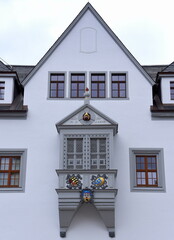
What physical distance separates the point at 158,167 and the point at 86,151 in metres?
3.53

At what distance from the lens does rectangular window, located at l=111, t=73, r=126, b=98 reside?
924 inches

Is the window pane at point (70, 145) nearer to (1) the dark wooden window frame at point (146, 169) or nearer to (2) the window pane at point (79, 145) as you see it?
(2) the window pane at point (79, 145)

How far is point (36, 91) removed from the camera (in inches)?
926

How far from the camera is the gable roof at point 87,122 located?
21.8 meters

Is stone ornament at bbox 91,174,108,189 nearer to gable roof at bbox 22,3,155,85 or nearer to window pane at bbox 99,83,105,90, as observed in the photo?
window pane at bbox 99,83,105,90

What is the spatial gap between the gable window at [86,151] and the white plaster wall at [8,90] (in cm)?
413

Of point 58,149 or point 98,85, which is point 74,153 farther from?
point 98,85

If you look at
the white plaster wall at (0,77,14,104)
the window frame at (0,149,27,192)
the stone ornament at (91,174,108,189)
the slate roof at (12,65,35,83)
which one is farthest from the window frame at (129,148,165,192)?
the slate roof at (12,65,35,83)

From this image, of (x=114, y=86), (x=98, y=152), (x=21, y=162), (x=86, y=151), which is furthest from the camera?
(x=114, y=86)

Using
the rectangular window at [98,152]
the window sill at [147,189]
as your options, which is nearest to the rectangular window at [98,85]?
the rectangular window at [98,152]

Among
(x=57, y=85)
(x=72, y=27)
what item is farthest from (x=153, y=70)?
(x=57, y=85)

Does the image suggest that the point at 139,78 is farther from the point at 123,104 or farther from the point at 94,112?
the point at 94,112

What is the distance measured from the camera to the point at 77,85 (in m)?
23.7

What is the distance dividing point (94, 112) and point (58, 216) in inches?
200
